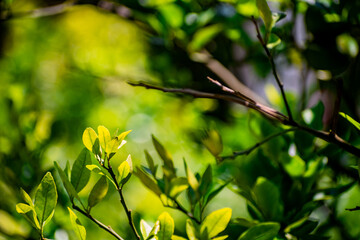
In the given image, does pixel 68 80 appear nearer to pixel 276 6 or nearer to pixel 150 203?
pixel 150 203

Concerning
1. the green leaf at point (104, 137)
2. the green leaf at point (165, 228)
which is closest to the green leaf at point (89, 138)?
the green leaf at point (104, 137)

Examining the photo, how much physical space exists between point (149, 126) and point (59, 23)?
1.61 meters

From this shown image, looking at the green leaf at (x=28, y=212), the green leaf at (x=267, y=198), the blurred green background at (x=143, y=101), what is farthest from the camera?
the blurred green background at (x=143, y=101)

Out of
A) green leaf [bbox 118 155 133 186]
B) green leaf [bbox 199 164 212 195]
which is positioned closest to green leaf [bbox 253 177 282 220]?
green leaf [bbox 199 164 212 195]

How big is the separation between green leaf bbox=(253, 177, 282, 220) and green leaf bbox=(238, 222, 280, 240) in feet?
0.29

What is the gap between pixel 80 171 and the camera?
1.33ft

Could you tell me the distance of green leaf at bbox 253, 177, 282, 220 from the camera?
0.47 metres

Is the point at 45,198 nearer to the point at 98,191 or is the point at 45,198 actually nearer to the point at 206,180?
the point at 98,191

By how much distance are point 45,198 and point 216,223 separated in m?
0.19

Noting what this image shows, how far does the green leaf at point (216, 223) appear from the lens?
1.25 ft

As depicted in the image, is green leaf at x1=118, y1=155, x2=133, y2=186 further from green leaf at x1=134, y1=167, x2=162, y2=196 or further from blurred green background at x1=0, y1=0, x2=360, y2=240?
blurred green background at x1=0, y1=0, x2=360, y2=240

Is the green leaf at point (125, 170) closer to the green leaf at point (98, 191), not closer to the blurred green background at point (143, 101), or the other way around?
the green leaf at point (98, 191)

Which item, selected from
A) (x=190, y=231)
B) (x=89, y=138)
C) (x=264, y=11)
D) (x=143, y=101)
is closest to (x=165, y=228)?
(x=190, y=231)

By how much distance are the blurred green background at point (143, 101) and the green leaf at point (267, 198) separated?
0.09 m
